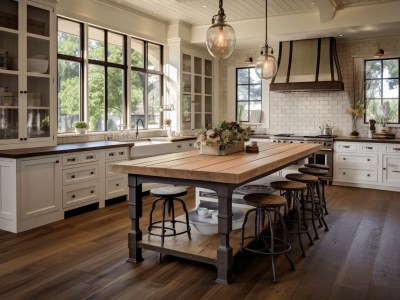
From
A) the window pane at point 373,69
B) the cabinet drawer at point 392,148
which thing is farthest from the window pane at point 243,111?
the cabinet drawer at point 392,148

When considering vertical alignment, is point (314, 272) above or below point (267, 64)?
below

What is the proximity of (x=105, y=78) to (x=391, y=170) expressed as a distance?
16.9 feet

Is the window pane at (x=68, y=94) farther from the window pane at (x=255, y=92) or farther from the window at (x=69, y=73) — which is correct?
the window pane at (x=255, y=92)

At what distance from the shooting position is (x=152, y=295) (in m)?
2.81

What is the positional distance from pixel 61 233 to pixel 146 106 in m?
3.62

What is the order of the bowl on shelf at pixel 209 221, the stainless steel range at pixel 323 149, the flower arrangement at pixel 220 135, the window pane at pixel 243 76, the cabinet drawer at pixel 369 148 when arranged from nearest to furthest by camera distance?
the bowl on shelf at pixel 209 221
the flower arrangement at pixel 220 135
the cabinet drawer at pixel 369 148
the stainless steel range at pixel 323 149
the window pane at pixel 243 76

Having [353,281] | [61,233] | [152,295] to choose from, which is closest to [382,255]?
[353,281]

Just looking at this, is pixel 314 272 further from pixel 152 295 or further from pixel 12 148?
pixel 12 148

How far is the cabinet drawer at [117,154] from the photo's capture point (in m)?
5.46

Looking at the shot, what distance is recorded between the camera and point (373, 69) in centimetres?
748

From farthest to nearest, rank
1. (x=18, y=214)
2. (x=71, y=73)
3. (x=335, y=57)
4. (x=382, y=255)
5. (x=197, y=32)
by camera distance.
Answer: (x=197, y=32) → (x=335, y=57) → (x=71, y=73) → (x=18, y=214) → (x=382, y=255)

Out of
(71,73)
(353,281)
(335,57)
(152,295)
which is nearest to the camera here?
(152,295)

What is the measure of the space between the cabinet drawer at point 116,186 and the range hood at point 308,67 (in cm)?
365

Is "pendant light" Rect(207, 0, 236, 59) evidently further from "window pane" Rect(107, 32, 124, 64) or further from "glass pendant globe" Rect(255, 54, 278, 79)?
"window pane" Rect(107, 32, 124, 64)
